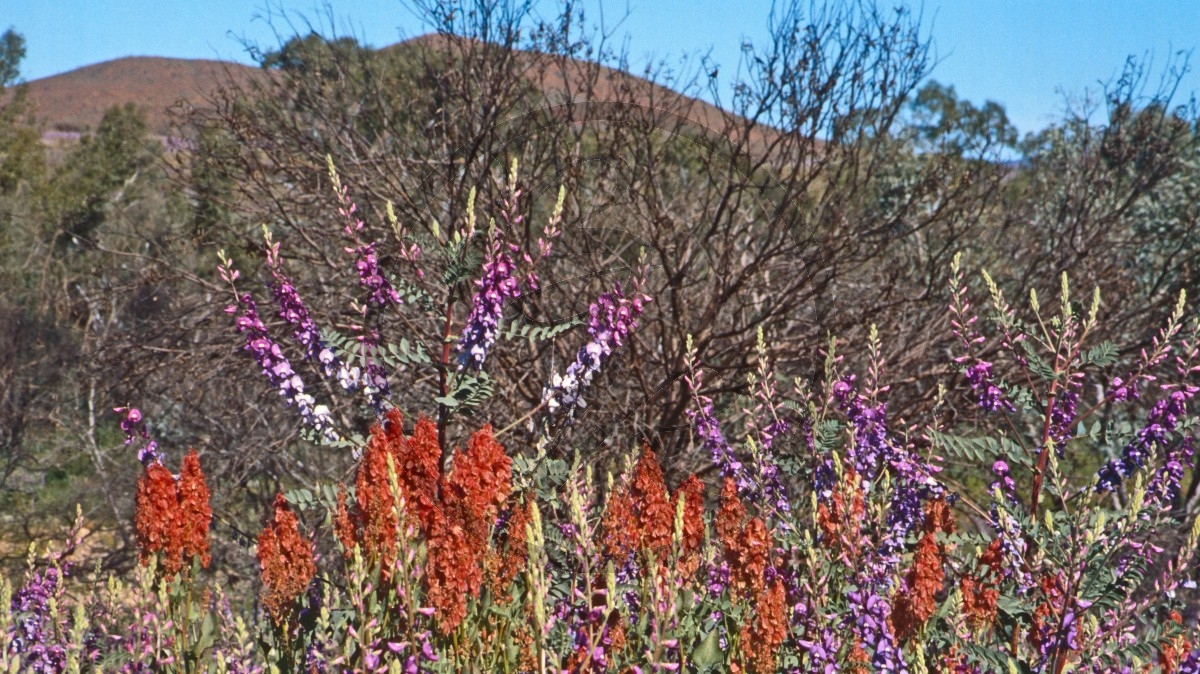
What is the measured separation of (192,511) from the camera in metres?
2.75

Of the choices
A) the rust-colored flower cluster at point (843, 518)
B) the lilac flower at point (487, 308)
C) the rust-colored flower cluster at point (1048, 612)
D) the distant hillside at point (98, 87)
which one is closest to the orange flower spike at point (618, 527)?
the rust-colored flower cluster at point (843, 518)

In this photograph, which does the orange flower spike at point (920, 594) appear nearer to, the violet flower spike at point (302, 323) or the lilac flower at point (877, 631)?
the lilac flower at point (877, 631)

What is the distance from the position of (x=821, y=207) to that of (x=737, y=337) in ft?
2.93

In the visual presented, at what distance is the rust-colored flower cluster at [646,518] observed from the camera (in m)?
2.61

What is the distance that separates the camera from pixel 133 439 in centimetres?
341

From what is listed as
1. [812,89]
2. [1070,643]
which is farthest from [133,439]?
[812,89]

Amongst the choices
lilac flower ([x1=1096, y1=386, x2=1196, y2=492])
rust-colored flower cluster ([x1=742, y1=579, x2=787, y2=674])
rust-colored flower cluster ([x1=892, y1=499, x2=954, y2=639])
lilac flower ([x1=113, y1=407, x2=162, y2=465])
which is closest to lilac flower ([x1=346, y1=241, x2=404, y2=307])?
lilac flower ([x1=113, y1=407, x2=162, y2=465])

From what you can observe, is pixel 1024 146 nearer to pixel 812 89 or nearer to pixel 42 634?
pixel 812 89

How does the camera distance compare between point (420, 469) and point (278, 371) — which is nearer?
point (420, 469)

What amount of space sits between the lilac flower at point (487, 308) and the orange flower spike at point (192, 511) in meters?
0.79

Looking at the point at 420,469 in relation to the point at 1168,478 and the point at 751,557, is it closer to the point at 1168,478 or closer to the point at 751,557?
the point at 751,557

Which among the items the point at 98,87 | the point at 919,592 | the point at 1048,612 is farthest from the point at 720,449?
the point at 98,87

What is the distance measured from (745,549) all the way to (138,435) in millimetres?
1690

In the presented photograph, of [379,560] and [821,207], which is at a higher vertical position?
[821,207]
